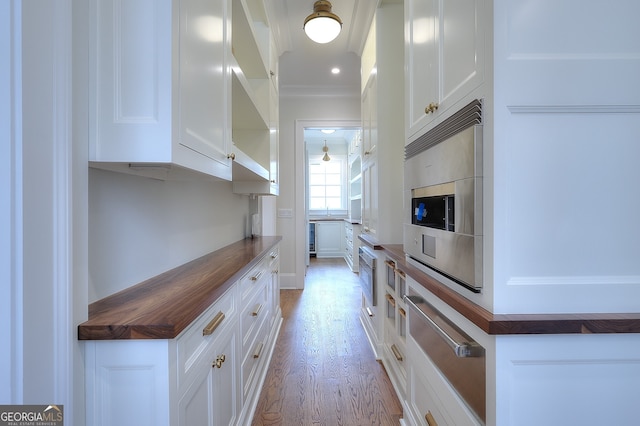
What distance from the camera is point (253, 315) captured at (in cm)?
166

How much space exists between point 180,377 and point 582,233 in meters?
1.15

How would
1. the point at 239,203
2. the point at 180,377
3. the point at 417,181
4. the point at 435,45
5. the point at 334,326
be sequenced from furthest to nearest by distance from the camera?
the point at 334,326, the point at 239,203, the point at 417,181, the point at 435,45, the point at 180,377

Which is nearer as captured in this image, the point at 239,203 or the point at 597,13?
the point at 597,13

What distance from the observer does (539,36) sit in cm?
74

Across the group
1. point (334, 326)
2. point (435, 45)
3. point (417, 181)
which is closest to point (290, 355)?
point (334, 326)

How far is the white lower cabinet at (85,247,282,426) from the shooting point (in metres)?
0.75

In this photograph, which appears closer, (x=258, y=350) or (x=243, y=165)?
(x=243, y=165)

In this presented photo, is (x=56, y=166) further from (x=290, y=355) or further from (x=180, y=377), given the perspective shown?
(x=290, y=355)

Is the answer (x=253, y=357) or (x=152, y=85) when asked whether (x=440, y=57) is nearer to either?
(x=152, y=85)

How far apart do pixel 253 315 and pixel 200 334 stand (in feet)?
2.51

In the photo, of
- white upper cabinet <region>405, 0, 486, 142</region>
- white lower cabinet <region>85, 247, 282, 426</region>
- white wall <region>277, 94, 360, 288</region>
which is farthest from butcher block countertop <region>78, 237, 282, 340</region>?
white wall <region>277, 94, 360, 288</region>

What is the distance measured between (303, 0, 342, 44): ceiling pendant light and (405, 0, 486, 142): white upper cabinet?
944mm

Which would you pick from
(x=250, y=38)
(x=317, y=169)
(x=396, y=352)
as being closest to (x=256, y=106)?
(x=250, y=38)

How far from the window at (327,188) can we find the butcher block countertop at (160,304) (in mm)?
5729
